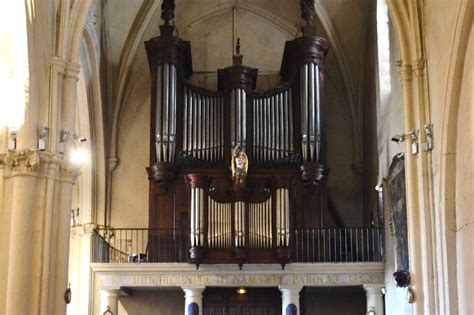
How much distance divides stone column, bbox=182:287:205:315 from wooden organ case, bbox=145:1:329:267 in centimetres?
78

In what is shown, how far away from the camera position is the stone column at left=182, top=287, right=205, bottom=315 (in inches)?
907

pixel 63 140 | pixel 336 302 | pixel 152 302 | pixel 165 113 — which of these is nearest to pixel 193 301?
pixel 152 302

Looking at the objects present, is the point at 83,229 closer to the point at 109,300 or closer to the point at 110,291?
the point at 110,291

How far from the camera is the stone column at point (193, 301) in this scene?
75.6 ft

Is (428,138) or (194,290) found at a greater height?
(428,138)

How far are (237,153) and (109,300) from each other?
16.1 feet

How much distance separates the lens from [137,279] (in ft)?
75.9

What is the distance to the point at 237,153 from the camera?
23.6m

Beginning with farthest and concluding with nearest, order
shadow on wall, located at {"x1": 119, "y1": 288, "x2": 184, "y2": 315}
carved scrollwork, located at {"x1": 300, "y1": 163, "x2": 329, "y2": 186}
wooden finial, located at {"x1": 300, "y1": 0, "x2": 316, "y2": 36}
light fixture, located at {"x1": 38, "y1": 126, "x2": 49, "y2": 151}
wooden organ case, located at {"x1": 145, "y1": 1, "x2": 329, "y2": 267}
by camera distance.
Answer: shadow on wall, located at {"x1": 119, "y1": 288, "x2": 184, "y2": 315}, wooden finial, located at {"x1": 300, "y1": 0, "x2": 316, "y2": 36}, carved scrollwork, located at {"x1": 300, "y1": 163, "x2": 329, "y2": 186}, wooden organ case, located at {"x1": 145, "y1": 1, "x2": 329, "y2": 267}, light fixture, located at {"x1": 38, "y1": 126, "x2": 49, "y2": 151}

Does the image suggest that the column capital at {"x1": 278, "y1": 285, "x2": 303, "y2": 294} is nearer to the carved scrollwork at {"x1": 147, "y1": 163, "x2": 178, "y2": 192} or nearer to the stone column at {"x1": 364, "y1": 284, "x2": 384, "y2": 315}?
the stone column at {"x1": 364, "y1": 284, "x2": 384, "y2": 315}

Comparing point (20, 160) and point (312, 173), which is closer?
point (20, 160)

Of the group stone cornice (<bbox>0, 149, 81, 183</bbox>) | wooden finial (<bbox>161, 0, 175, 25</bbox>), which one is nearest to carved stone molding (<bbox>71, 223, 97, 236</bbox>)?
wooden finial (<bbox>161, 0, 175, 25</bbox>)

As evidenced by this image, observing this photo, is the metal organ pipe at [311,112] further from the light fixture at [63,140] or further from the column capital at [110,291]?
the light fixture at [63,140]

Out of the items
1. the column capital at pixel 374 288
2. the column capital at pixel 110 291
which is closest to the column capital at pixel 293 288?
the column capital at pixel 374 288
